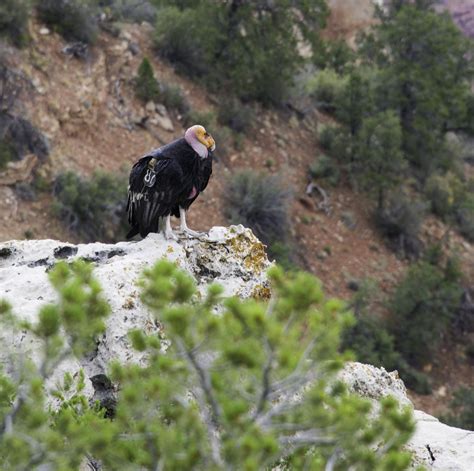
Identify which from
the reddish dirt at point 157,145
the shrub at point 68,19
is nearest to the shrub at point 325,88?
the reddish dirt at point 157,145

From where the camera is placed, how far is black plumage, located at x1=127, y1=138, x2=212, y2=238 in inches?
247

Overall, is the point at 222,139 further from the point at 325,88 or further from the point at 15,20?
the point at 325,88

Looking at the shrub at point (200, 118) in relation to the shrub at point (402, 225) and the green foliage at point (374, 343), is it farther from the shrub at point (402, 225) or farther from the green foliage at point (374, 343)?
the green foliage at point (374, 343)

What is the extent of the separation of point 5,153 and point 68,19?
4.31 metres

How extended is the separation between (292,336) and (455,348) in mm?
14832

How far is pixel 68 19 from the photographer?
56.3 ft

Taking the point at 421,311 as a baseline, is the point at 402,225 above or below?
above

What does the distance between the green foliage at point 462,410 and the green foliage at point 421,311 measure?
1247 millimetres

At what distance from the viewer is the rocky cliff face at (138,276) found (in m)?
5.12

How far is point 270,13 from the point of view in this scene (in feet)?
65.1

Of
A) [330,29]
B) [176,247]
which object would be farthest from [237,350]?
[330,29]

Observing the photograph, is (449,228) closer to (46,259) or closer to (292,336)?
(46,259)

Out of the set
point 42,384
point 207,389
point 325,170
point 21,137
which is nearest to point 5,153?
point 21,137

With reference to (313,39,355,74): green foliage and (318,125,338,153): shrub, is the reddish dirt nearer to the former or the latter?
(318,125,338,153): shrub
